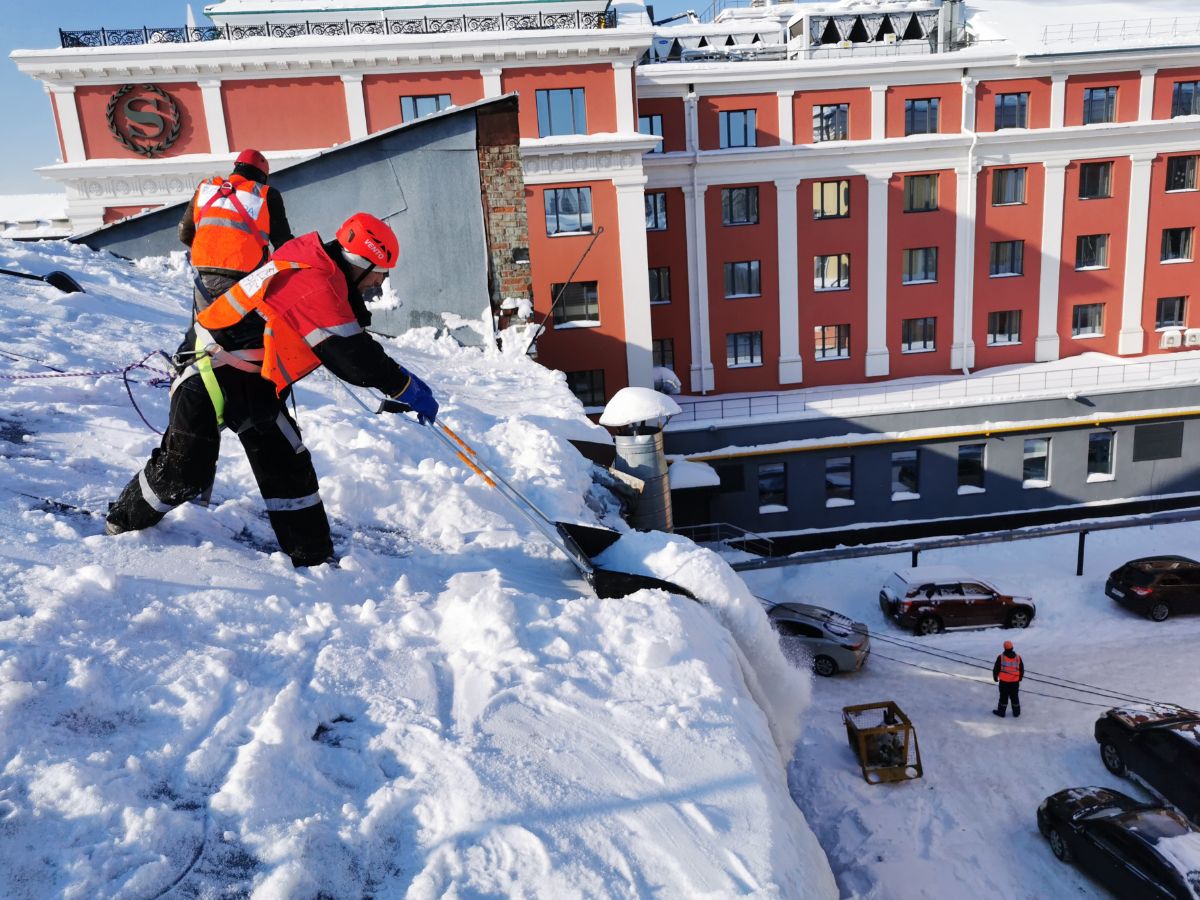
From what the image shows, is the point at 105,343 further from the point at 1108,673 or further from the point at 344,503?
the point at 1108,673

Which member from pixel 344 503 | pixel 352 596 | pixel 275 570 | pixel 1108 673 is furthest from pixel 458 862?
pixel 1108 673

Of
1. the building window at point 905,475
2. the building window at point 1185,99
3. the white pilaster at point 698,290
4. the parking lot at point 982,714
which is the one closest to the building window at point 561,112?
the white pilaster at point 698,290

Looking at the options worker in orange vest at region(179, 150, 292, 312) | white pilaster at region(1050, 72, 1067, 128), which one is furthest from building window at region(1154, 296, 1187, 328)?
worker in orange vest at region(179, 150, 292, 312)

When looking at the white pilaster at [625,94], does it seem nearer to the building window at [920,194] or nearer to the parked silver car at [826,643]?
the building window at [920,194]

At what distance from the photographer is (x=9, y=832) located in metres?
2.68

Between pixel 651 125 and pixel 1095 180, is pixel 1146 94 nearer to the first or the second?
pixel 1095 180

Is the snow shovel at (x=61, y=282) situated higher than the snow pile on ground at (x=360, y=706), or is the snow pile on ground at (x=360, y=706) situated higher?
the snow shovel at (x=61, y=282)

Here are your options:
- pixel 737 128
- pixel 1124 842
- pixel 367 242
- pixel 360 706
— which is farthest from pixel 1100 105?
pixel 360 706

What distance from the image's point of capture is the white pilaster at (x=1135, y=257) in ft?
84.4

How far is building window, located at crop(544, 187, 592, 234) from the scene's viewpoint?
22219mm

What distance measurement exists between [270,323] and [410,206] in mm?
11451

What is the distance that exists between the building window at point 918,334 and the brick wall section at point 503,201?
16.3 metres

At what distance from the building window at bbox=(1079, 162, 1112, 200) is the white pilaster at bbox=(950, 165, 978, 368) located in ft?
12.7

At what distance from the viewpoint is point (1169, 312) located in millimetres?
27266
